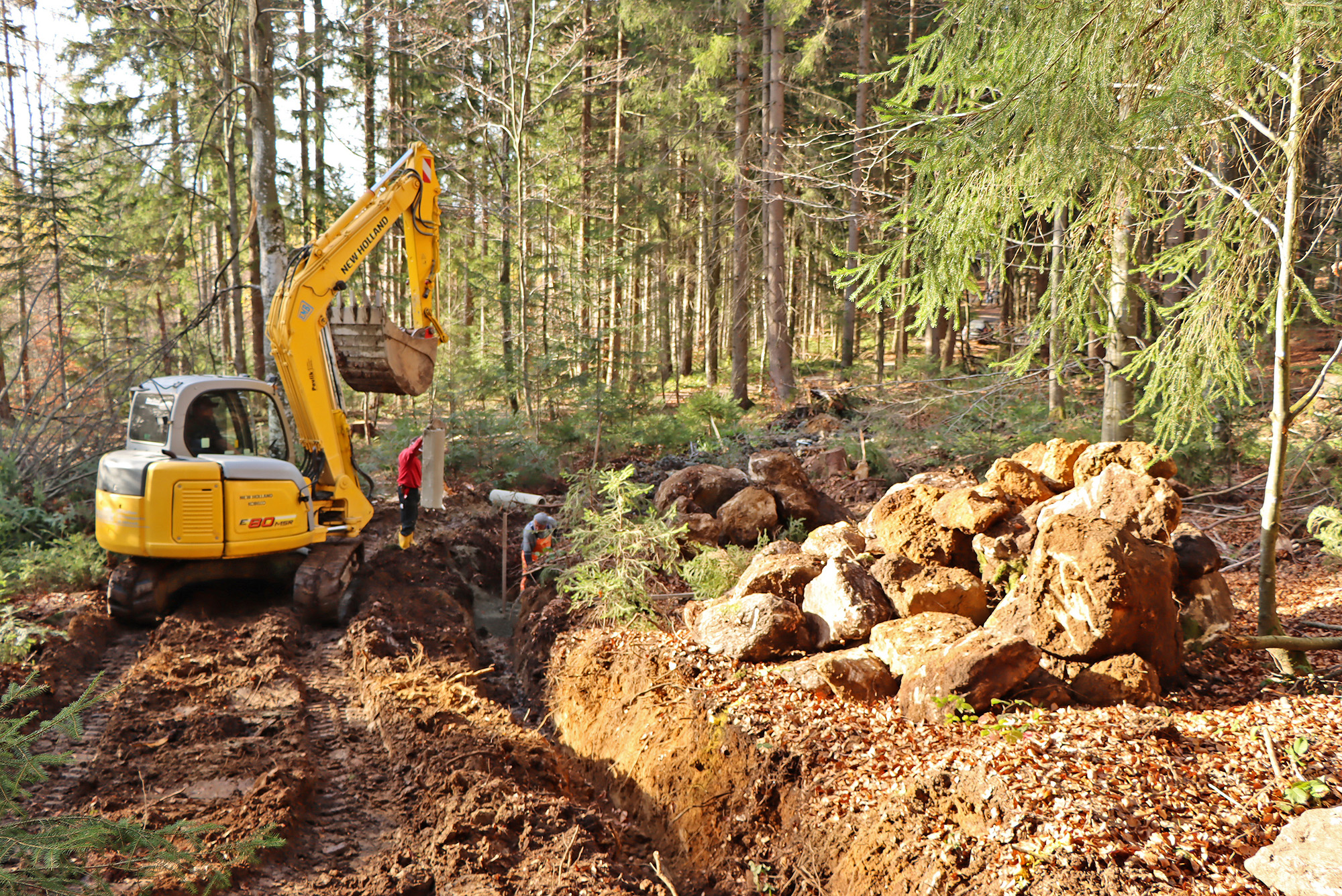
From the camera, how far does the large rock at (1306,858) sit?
2.95 meters

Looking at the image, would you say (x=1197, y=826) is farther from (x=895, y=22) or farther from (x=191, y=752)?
(x=895, y=22)

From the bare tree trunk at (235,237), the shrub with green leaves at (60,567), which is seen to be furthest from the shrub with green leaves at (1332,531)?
the bare tree trunk at (235,237)

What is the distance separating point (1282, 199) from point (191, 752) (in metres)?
7.78

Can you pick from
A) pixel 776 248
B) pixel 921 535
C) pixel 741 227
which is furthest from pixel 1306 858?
pixel 741 227

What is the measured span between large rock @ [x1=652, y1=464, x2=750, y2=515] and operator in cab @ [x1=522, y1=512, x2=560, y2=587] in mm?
1347

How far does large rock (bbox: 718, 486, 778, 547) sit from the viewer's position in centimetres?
845

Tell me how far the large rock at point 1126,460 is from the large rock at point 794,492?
3.04 meters

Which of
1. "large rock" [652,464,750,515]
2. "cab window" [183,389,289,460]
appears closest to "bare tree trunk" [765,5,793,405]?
"large rock" [652,464,750,515]

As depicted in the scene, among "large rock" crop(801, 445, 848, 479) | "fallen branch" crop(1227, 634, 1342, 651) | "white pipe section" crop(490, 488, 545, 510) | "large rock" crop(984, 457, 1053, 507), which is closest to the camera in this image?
"fallen branch" crop(1227, 634, 1342, 651)

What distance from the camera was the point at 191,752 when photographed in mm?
5004

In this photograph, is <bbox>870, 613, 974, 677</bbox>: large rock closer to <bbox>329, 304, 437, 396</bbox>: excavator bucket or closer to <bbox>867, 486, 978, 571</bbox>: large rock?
<bbox>867, 486, 978, 571</bbox>: large rock

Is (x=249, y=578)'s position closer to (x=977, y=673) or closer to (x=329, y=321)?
(x=329, y=321)

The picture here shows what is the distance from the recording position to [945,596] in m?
5.52

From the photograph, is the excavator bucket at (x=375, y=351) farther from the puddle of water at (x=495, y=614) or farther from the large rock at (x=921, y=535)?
the large rock at (x=921, y=535)
